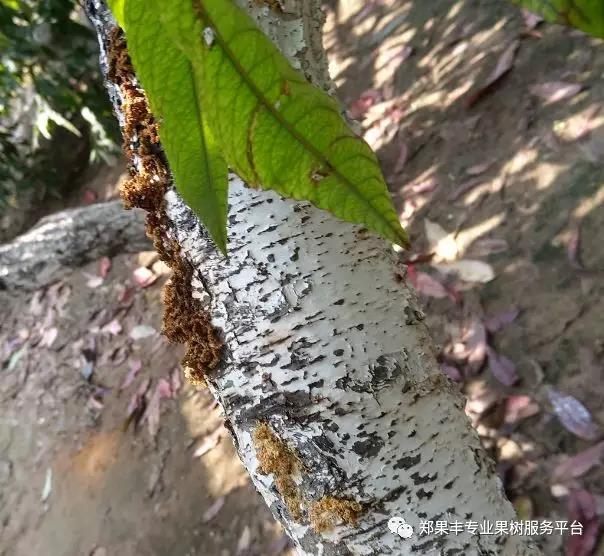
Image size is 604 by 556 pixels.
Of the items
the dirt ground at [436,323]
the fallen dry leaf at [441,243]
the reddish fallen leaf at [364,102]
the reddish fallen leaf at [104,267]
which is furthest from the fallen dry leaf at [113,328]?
the fallen dry leaf at [441,243]

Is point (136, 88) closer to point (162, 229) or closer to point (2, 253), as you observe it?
point (162, 229)

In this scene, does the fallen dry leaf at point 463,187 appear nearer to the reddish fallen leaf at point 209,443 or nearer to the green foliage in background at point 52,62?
the reddish fallen leaf at point 209,443

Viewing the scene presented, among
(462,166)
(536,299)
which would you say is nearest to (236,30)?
(536,299)

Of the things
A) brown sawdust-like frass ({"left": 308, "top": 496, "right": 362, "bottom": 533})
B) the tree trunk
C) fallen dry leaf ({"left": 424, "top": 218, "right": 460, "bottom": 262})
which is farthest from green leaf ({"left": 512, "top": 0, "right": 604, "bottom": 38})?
fallen dry leaf ({"left": 424, "top": 218, "right": 460, "bottom": 262})

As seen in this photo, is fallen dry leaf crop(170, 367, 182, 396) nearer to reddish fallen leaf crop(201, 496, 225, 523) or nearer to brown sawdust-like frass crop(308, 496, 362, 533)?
reddish fallen leaf crop(201, 496, 225, 523)

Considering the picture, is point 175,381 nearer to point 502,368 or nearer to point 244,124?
point 502,368

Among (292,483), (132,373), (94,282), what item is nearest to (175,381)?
(132,373)
